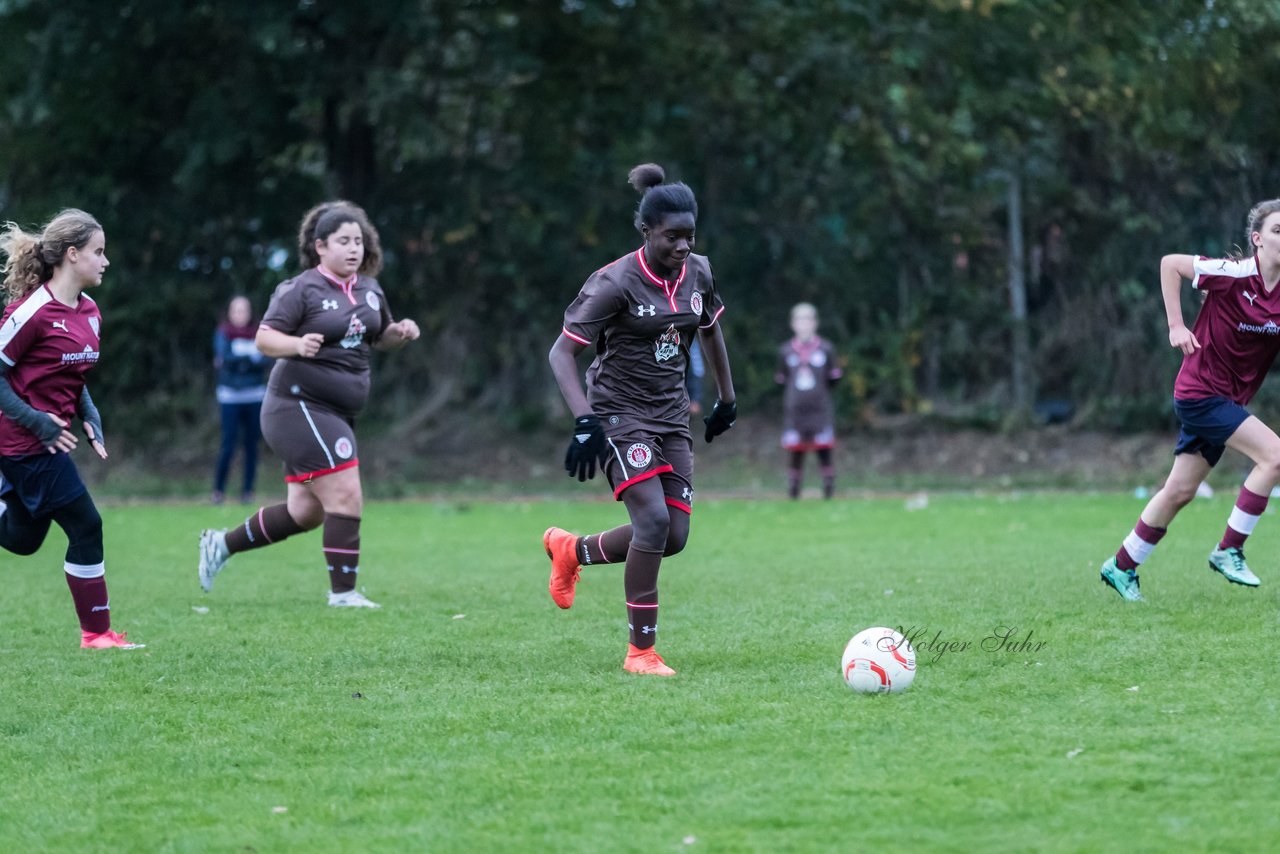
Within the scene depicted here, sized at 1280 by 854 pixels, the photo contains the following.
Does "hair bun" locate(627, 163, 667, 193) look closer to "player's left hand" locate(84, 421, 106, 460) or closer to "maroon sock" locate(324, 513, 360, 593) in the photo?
"player's left hand" locate(84, 421, 106, 460)

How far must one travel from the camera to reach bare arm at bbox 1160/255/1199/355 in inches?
311

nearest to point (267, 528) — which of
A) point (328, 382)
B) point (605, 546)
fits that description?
point (328, 382)

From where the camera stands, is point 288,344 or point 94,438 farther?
point 288,344

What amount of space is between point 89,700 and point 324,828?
2282 mm

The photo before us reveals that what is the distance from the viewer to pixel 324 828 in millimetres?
4414

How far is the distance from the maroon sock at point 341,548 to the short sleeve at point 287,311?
1.11 metres

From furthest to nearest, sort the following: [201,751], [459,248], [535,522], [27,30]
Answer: [459,248] < [27,30] < [535,522] < [201,751]

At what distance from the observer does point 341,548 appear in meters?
9.02

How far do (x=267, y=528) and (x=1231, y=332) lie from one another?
5430 millimetres

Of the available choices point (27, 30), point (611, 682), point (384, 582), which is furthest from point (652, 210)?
point (27, 30)

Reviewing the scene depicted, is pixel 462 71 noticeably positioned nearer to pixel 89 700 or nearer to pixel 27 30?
pixel 27 30

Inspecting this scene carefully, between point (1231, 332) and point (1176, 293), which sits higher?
point (1176, 293)

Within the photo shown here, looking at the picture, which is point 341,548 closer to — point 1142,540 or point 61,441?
point 61,441

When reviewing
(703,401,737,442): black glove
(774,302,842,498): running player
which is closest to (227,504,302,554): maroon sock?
(703,401,737,442): black glove
